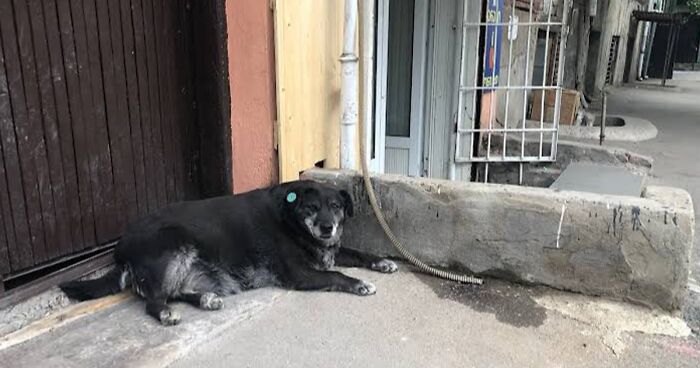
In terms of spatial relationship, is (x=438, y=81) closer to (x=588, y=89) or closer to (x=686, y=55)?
(x=588, y=89)

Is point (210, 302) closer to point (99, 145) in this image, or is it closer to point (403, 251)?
point (99, 145)

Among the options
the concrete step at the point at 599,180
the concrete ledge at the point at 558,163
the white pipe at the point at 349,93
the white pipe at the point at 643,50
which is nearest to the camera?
the white pipe at the point at 349,93

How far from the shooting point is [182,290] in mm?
3152

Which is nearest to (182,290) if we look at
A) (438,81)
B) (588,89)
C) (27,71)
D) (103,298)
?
(103,298)

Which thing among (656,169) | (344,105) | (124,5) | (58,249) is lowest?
(656,169)

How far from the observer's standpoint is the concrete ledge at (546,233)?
10.2 feet

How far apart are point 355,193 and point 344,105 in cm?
69

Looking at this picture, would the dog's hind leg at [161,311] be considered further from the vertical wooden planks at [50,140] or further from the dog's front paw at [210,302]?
the vertical wooden planks at [50,140]

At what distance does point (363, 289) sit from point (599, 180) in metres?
3.59

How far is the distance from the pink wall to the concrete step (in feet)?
8.81

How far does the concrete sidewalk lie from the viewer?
2635 mm

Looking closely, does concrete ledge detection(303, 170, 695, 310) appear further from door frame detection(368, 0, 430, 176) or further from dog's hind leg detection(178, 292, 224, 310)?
door frame detection(368, 0, 430, 176)

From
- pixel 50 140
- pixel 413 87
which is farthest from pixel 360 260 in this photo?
pixel 413 87

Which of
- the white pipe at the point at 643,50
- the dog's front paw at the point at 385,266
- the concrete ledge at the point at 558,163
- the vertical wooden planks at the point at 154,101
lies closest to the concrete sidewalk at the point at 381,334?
the dog's front paw at the point at 385,266
